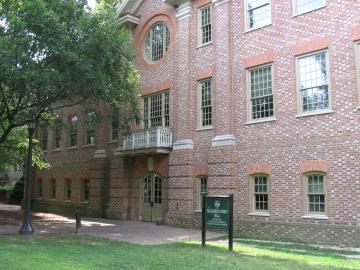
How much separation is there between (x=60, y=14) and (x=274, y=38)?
8.15 metres

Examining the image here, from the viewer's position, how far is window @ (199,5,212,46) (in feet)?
67.6

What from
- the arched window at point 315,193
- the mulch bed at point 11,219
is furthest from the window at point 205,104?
the mulch bed at point 11,219

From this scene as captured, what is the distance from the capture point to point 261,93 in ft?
58.3

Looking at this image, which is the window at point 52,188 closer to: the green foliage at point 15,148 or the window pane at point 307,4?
the green foliage at point 15,148

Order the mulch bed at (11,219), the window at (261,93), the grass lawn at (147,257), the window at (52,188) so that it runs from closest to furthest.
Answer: the grass lawn at (147,257) → the window at (261,93) → the mulch bed at (11,219) → the window at (52,188)

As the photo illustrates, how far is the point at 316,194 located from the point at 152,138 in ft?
27.3

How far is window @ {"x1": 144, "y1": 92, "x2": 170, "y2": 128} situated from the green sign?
9105mm

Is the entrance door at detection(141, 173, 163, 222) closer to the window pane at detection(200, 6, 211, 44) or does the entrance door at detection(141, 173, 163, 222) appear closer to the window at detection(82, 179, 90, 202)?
the window at detection(82, 179, 90, 202)

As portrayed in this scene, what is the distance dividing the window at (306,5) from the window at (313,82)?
1791mm

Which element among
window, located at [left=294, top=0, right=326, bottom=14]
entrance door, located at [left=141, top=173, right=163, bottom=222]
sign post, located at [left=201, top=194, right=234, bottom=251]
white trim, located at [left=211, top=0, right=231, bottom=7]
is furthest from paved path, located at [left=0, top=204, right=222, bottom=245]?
white trim, located at [left=211, top=0, right=231, bottom=7]

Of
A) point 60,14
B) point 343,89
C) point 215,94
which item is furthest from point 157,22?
point 343,89

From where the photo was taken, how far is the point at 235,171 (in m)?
18.2

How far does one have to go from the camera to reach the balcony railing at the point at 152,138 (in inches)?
818

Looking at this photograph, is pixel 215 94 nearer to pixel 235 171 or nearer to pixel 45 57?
pixel 235 171
